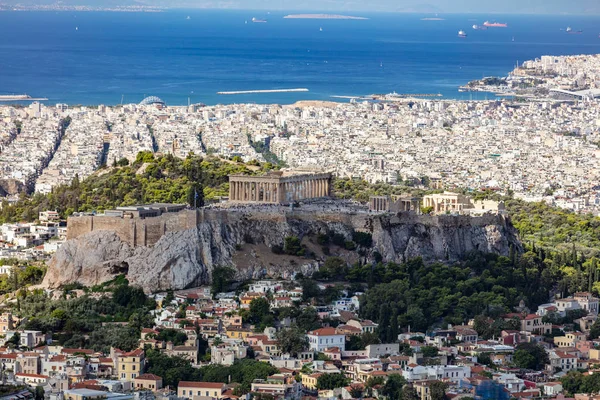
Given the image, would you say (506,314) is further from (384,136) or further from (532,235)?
(384,136)

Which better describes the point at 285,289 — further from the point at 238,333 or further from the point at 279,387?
the point at 279,387

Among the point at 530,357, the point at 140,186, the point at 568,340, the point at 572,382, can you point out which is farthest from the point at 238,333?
the point at 140,186

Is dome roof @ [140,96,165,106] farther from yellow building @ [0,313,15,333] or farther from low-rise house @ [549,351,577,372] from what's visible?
low-rise house @ [549,351,577,372]

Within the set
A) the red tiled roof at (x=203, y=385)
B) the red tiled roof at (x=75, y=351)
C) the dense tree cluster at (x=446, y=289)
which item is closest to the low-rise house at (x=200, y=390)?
the red tiled roof at (x=203, y=385)

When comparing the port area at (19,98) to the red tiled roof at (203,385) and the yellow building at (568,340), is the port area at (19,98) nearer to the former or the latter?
the yellow building at (568,340)

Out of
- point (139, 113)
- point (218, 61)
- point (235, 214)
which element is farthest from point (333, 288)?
point (218, 61)

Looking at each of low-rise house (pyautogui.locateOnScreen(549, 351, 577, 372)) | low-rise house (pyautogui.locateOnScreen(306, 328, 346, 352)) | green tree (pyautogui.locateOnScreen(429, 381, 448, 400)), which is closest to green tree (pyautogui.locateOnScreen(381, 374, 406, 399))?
green tree (pyautogui.locateOnScreen(429, 381, 448, 400))

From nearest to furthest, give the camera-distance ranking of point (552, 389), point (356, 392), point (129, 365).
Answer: point (356, 392) → point (552, 389) → point (129, 365)
